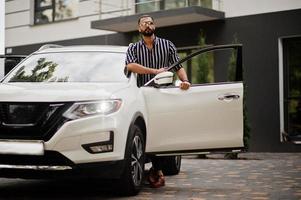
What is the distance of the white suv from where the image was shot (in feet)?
17.6

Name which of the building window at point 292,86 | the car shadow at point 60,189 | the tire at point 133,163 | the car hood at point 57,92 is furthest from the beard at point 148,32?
the building window at point 292,86

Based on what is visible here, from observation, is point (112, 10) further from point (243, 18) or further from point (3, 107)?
point (3, 107)

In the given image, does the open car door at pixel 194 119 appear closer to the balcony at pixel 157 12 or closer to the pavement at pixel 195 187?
the pavement at pixel 195 187

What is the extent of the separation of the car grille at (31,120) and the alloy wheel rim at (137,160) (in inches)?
39.3

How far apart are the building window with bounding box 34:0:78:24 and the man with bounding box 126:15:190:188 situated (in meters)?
12.7

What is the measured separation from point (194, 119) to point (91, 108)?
4.36 feet

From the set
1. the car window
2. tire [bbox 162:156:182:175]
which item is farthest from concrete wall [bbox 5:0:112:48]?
tire [bbox 162:156:182:175]

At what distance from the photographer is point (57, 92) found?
5.57 metres

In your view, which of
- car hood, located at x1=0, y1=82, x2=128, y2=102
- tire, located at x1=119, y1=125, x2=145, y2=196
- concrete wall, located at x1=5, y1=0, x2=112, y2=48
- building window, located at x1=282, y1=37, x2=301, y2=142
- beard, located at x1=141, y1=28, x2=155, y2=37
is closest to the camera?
car hood, located at x1=0, y1=82, x2=128, y2=102

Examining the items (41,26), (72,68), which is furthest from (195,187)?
(41,26)

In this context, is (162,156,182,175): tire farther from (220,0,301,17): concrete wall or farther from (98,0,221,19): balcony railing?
(98,0,221,19): balcony railing

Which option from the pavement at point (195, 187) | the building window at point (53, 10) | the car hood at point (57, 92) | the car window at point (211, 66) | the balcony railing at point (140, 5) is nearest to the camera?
the car hood at point (57, 92)

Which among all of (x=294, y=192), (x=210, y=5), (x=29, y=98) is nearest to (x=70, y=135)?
(x=29, y=98)

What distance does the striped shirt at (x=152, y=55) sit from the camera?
680 cm
